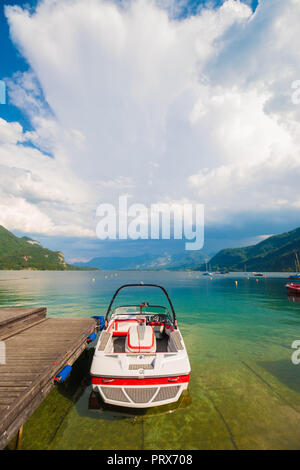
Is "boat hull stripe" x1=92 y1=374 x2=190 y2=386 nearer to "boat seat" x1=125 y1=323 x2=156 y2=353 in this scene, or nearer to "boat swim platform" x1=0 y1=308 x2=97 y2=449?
"boat seat" x1=125 y1=323 x2=156 y2=353

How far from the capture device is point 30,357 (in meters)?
7.46

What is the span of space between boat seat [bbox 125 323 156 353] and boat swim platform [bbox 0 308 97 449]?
273cm

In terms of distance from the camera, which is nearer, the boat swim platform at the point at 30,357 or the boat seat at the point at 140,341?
the boat swim platform at the point at 30,357

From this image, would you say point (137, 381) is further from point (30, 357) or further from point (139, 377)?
point (30, 357)

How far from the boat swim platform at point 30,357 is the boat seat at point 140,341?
273 centimetres

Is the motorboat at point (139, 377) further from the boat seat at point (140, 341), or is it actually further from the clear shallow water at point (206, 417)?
the clear shallow water at point (206, 417)

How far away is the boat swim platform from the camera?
476cm

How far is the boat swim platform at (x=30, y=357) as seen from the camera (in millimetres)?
4762

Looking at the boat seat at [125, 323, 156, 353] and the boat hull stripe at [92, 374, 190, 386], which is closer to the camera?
the boat hull stripe at [92, 374, 190, 386]

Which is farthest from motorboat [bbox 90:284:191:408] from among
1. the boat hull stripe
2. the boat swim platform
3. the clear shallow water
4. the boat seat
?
the boat swim platform

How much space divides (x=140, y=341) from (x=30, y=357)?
14.3 ft

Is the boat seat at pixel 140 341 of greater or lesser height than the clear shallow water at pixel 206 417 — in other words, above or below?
above

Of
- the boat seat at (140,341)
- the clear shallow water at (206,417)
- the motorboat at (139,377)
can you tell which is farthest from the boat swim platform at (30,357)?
the boat seat at (140,341)
